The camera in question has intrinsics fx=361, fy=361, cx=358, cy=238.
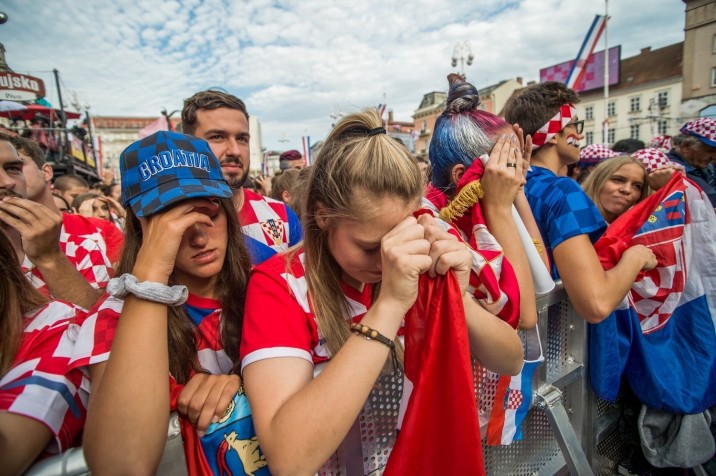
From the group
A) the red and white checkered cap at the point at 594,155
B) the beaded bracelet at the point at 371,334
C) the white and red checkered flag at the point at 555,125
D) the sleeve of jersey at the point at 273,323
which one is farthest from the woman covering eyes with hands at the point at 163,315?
the red and white checkered cap at the point at 594,155

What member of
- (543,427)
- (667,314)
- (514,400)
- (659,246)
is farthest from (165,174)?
(667,314)

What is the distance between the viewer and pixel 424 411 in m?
1.05

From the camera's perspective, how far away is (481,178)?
1.59m

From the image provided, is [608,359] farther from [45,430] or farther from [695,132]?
[695,132]

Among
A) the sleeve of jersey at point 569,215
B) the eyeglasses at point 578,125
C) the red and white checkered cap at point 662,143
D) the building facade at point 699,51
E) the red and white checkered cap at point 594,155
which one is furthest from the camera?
the building facade at point 699,51

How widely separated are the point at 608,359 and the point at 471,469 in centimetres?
130

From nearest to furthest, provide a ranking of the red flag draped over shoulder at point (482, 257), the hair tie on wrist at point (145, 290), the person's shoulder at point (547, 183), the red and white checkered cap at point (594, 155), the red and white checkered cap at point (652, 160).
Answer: the hair tie on wrist at point (145, 290) → the red flag draped over shoulder at point (482, 257) → the person's shoulder at point (547, 183) → the red and white checkered cap at point (652, 160) → the red and white checkered cap at point (594, 155)

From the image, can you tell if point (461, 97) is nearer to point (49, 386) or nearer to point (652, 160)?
point (49, 386)

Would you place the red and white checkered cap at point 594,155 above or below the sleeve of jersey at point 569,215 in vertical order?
above

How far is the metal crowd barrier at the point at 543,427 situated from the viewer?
1.14m

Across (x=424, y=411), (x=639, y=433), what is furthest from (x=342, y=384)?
(x=639, y=433)

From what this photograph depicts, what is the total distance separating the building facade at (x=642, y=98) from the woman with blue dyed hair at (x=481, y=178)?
3955cm

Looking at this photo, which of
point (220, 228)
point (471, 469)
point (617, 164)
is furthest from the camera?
point (617, 164)

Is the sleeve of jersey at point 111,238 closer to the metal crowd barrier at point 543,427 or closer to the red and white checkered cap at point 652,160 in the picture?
the metal crowd barrier at point 543,427
